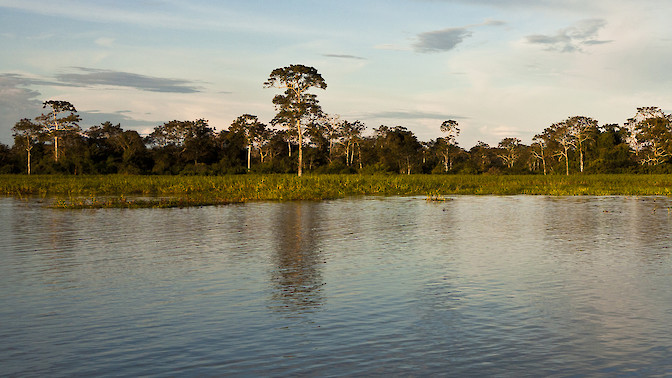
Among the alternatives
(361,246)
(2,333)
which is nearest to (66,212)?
(361,246)

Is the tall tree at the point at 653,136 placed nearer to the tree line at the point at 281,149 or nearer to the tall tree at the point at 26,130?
the tree line at the point at 281,149

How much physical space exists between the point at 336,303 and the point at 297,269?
12.3ft

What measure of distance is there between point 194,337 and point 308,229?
47.4ft

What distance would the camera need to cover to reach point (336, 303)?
33.8 ft

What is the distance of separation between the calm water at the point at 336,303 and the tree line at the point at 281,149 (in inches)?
2947

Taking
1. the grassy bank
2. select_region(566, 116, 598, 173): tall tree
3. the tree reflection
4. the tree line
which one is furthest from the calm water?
select_region(566, 116, 598, 173): tall tree

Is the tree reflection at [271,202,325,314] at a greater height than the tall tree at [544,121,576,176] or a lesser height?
lesser

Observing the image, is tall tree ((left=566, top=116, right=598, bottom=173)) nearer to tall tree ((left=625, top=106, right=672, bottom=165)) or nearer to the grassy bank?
tall tree ((left=625, top=106, right=672, bottom=165))

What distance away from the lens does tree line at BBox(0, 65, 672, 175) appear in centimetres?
10212

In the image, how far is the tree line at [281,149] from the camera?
10212cm

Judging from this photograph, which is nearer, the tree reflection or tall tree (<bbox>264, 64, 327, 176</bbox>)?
the tree reflection

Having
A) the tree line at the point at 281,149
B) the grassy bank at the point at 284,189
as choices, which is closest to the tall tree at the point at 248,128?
the tree line at the point at 281,149

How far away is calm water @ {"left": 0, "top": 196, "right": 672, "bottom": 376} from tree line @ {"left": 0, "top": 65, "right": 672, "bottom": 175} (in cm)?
7486

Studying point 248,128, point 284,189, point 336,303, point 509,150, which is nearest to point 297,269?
point 336,303
